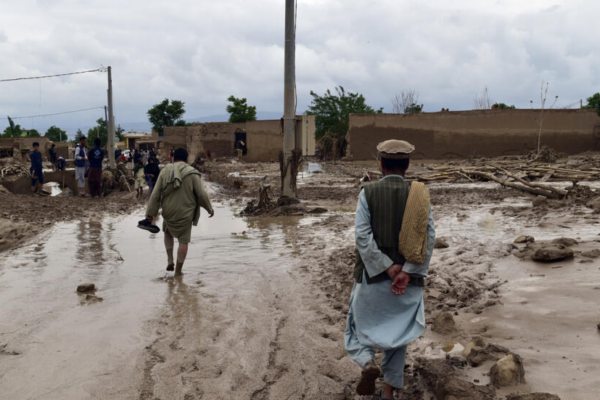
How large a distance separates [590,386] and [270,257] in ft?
16.0

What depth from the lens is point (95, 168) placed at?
15086 mm

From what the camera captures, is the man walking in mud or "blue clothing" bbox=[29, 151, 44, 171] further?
"blue clothing" bbox=[29, 151, 44, 171]

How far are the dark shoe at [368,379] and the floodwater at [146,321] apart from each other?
1.69ft

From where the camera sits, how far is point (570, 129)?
Result: 2392 cm

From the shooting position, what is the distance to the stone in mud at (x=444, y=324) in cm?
431

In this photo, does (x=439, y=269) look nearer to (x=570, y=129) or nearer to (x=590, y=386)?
(x=590, y=386)

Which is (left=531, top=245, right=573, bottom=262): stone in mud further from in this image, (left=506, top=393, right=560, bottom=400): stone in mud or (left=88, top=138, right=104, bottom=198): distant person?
(left=88, top=138, right=104, bottom=198): distant person

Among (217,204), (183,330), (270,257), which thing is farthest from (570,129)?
(183,330)

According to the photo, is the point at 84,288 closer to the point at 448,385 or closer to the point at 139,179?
the point at 448,385

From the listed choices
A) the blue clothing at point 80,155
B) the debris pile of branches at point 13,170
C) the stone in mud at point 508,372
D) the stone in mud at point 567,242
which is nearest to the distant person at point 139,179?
the blue clothing at point 80,155

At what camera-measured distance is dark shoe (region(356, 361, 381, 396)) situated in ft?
10.4

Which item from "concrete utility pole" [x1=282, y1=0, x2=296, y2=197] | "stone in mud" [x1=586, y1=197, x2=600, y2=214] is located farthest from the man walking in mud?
"concrete utility pole" [x1=282, y1=0, x2=296, y2=197]

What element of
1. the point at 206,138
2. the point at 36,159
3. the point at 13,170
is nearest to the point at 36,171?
the point at 36,159

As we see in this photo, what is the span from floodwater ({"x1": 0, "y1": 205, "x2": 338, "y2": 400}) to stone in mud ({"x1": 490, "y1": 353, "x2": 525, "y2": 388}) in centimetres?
121
